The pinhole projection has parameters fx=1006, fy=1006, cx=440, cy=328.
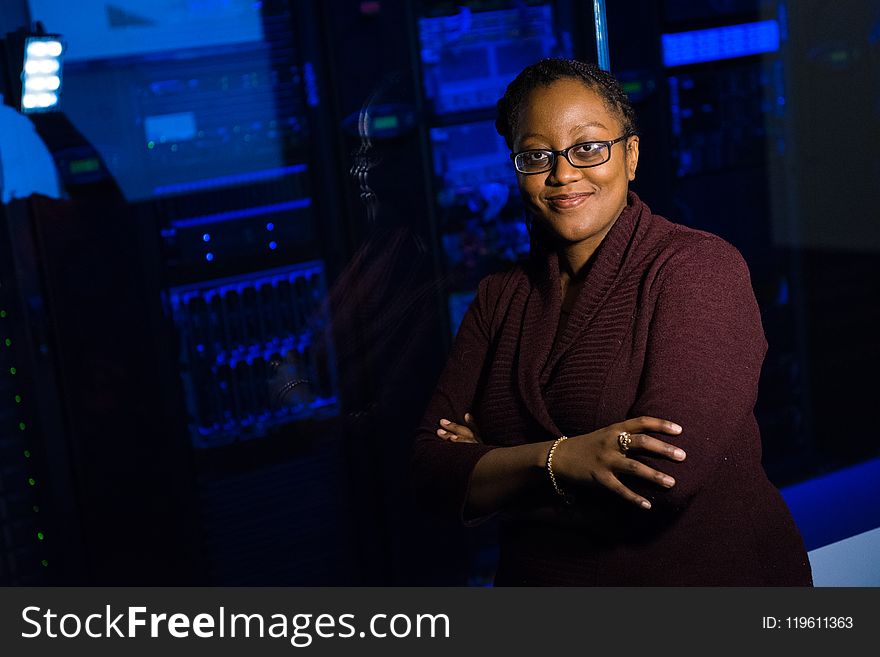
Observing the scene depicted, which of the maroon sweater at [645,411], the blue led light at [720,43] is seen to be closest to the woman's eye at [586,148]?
the maroon sweater at [645,411]

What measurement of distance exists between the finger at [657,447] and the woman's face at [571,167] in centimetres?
32

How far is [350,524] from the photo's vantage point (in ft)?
8.58

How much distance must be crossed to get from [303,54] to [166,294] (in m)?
0.66

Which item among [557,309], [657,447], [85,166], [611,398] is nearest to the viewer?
[657,447]

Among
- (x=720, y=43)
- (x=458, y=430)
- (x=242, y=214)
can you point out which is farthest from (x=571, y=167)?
(x=720, y=43)

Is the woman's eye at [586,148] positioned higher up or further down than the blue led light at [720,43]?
further down

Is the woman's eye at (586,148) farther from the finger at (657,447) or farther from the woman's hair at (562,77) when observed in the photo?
the finger at (657,447)

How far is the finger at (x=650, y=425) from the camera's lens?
3.87 feet

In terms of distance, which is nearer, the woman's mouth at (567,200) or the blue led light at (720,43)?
the woman's mouth at (567,200)

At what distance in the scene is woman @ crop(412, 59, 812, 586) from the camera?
47.7 inches

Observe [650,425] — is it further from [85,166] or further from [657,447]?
[85,166]

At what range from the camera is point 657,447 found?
3.83 feet

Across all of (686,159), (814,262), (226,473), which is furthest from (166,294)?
(814,262)

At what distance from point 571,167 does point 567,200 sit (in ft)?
0.14
